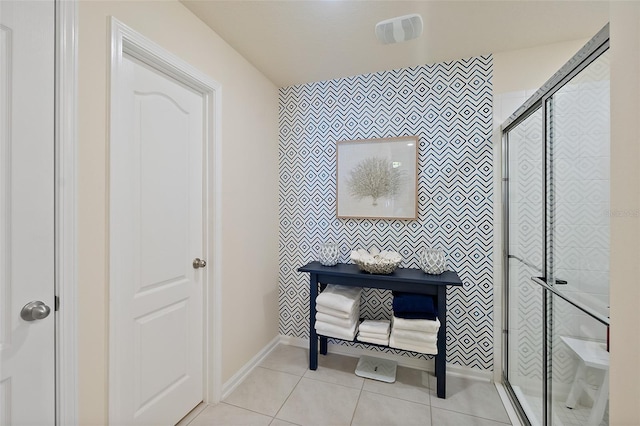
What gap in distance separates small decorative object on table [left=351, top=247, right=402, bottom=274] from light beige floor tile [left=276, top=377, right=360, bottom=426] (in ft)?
2.78

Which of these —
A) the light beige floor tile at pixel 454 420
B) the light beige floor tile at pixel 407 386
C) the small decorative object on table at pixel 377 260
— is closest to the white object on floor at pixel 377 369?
the light beige floor tile at pixel 407 386

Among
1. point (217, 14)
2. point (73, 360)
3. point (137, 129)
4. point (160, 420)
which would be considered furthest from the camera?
point (217, 14)

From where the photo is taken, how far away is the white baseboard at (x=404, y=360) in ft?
7.18

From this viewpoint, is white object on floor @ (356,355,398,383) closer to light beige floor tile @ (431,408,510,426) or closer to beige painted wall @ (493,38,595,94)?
light beige floor tile @ (431,408,510,426)

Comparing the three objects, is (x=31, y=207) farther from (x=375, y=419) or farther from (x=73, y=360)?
(x=375, y=419)

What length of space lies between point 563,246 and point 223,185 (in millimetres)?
1908

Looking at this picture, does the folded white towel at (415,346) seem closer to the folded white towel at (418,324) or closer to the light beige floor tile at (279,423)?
the folded white towel at (418,324)

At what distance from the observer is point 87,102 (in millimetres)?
1179

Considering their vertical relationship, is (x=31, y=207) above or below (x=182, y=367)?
above

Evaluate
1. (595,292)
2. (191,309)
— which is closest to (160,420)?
(191,309)

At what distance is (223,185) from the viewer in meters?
1.98

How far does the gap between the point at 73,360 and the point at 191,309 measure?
719mm

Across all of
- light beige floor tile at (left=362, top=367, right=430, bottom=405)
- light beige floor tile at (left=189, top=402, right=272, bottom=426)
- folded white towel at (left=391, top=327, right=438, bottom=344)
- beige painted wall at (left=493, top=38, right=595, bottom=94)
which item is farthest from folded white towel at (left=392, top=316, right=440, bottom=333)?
beige painted wall at (left=493, top=38, right=595, bottom=94)

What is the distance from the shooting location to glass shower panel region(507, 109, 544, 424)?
157 cm
